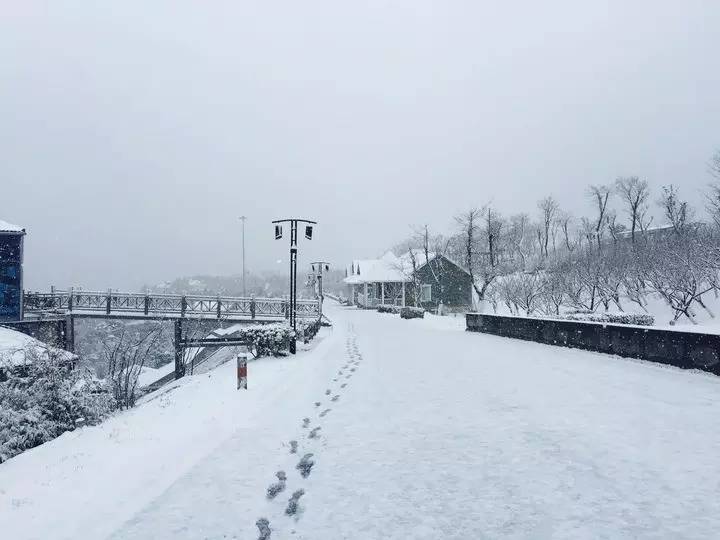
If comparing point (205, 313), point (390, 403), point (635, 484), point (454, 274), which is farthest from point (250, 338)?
point (454, 274)

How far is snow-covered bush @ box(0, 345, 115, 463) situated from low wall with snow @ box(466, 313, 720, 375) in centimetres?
1348

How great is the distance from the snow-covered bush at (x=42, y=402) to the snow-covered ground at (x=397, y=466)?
4.78 ft

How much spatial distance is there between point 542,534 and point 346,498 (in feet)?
5.48

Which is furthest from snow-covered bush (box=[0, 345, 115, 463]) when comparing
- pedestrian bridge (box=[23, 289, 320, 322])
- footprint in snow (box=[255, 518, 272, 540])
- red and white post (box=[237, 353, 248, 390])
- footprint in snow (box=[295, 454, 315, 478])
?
pedestrian bridge (box=[23, 289, 320, 322])

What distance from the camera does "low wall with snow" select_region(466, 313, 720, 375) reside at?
36.5ft

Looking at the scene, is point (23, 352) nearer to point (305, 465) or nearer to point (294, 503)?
point (305, 465)

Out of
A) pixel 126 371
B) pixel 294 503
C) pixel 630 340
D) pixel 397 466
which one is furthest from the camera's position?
pixel 126 371

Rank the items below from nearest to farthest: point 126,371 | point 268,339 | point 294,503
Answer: point 294,503, point 268,339, point 126,371

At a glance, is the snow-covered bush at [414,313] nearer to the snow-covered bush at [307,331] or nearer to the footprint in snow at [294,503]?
the snow-covered bush at [307,331]

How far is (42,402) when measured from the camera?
32.2 ft

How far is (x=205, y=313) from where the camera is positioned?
30125 millimetres

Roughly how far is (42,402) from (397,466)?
832 centimetres

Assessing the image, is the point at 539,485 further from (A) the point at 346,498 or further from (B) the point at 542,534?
(A) the point at 346,498

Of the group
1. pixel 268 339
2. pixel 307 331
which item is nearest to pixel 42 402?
pixel 268 339
